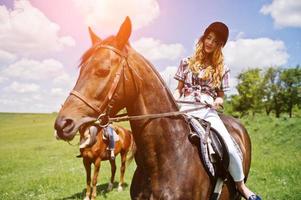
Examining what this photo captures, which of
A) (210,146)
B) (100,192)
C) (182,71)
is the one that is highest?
(182,71)

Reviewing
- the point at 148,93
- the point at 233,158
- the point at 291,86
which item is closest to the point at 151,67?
the point at 148,93

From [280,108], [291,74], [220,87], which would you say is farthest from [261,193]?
[291,74]

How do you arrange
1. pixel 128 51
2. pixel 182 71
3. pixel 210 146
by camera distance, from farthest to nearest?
pixel 182 71
pixel 210 146
pixel 128 51

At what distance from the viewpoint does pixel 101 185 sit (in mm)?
13328

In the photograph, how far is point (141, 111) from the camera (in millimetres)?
3770

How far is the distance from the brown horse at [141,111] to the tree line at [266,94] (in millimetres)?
75007

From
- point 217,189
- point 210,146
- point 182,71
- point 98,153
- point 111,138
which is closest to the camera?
point 210,146

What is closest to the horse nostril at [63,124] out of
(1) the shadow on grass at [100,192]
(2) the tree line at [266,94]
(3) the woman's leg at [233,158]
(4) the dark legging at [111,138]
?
(3) the woman's leg at [233,158]

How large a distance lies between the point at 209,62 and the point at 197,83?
386 mm

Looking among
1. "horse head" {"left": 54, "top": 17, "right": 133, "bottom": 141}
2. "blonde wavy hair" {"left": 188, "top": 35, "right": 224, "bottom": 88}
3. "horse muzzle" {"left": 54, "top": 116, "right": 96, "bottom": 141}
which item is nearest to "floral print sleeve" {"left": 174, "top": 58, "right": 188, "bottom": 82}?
"blonde wavy hair" {"left": 188, "top": 35, "right": 224, "bottom": 88}

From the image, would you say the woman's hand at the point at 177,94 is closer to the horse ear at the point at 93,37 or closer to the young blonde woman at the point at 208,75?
the young blonde woman at the point at 208,75

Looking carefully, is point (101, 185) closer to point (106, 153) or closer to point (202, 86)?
point (106, 153)

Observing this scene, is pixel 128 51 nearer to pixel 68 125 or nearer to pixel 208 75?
pixel 68 125

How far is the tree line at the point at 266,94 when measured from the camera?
7850 cm
